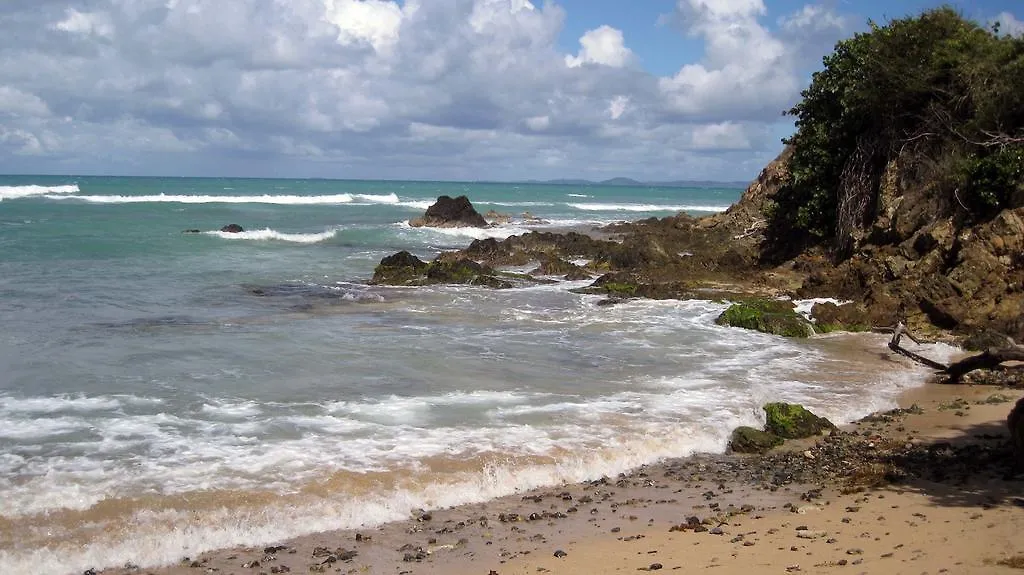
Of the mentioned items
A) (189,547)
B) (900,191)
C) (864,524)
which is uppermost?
(900,191)

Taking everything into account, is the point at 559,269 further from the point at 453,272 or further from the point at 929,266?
the point at 929,266

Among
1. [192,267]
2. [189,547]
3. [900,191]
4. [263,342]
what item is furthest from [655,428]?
[192,267]

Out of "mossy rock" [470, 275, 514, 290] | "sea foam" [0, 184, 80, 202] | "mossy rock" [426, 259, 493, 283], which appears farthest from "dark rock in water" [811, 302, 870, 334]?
"sea foam" [0, 184, 80, 202]

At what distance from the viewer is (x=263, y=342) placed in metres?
15.1

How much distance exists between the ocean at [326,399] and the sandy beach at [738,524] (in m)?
0.48

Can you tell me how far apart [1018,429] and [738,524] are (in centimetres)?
270

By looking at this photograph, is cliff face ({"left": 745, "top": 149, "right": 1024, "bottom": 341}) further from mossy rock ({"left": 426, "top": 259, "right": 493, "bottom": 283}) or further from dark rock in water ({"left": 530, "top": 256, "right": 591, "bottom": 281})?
mossy rock ({"left": 426, "top": 259, "right": 493, "bottom": 283})

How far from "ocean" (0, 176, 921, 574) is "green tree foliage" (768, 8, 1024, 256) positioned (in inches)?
203

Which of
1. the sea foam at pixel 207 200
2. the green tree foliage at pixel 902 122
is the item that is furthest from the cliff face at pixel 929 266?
the sea foam at pixel 207 200

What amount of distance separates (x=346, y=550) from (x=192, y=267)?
22439 mm

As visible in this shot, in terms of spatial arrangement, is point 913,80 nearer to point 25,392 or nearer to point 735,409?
point 735,409

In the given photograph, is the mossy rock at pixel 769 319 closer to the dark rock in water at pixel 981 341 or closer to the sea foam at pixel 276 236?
the dark rock in water at pixel 981 341

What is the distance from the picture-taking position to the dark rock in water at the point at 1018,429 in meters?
7.48

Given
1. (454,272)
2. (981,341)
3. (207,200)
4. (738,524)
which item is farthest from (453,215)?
(207,200)
